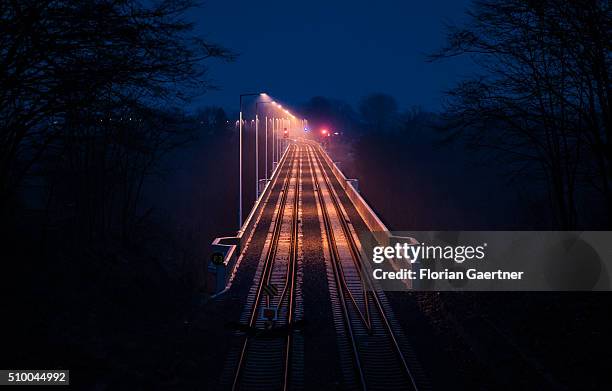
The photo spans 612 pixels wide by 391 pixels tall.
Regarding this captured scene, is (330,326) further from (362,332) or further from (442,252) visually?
(442,252)

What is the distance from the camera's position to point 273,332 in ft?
40.6

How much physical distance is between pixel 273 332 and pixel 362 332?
6.83ft

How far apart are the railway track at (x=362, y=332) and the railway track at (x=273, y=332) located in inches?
46.0

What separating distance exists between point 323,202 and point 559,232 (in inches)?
1000

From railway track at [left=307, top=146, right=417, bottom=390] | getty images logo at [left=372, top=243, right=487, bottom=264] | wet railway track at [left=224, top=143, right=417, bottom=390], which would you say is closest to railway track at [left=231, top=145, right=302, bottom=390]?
wet railway track at [left=224, top=143, right=417, bottom=390]

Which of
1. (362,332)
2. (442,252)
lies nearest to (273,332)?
(362,332)

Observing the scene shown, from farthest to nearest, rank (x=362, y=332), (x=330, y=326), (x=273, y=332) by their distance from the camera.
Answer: (x=330, y=326), (x=362, y=332), (x=273, y=332)

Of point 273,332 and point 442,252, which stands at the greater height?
point 442,252

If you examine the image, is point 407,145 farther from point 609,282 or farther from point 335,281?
point 609,282

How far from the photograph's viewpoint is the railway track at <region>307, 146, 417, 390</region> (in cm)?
991

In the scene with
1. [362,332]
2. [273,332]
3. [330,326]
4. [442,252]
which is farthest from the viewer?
[442,252]

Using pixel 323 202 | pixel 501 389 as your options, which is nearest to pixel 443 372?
pixel 501 389

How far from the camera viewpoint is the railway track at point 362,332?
991cm

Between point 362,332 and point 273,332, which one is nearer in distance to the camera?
point 273,332
